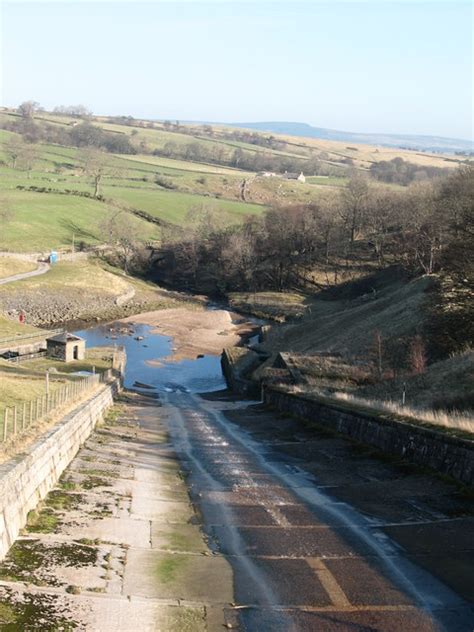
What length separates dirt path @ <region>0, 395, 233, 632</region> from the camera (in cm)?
1291

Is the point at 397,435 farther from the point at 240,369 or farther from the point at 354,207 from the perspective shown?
the point at 354,207

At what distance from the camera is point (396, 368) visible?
48.8m

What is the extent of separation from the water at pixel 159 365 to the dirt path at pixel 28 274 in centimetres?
1762

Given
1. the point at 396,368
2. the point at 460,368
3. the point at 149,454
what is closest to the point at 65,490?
the point at 149,454

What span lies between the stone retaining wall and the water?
38031 millimetres

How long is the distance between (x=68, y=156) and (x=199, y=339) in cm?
12079

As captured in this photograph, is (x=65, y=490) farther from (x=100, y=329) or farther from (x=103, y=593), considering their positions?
(x=100, y=329)

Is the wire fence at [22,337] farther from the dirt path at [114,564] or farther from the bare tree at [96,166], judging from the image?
the bare tree at [96,166]

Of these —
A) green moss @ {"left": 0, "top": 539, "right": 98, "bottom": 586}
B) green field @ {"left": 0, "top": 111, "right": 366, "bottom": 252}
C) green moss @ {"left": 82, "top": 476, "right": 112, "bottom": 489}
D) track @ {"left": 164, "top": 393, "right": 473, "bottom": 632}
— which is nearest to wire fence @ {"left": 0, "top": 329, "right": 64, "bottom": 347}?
track @ {"left": 164, "top": 393, "right": 473, "bottom": 632}

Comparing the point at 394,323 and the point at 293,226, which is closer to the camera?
the point at 394,323

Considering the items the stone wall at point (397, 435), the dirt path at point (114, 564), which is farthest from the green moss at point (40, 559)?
the stone wall at point (397, 435)

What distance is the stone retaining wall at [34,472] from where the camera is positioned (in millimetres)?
15383

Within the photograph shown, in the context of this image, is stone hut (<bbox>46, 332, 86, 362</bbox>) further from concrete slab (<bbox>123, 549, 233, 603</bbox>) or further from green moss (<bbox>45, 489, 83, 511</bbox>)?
concrete slab (<bbox>123, 549, 233, 603</bbox>)

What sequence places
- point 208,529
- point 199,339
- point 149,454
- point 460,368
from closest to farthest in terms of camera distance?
1. point 208,529
2. point 149,454
3. point 460,368
4. point 199,339
